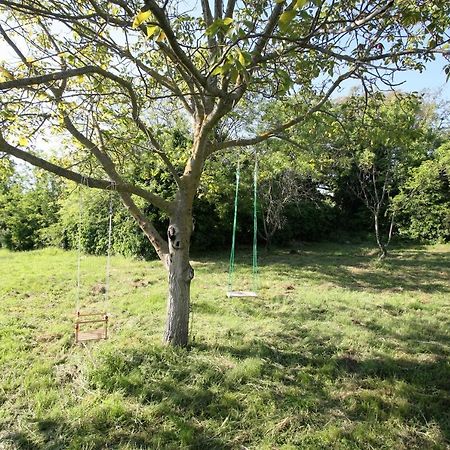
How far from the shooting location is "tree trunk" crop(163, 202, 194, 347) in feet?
14.0

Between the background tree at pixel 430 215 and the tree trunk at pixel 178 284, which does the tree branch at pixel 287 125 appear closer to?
the tree trunk at pixel 178 284

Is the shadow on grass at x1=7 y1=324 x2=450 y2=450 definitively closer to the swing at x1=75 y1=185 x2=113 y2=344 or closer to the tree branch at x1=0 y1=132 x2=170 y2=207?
the swing at x1=75 y1=185 x2=113 y2=344

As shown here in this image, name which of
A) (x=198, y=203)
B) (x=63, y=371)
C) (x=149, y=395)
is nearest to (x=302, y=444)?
(x=149, y=395)

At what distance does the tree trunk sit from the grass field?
0.21 m

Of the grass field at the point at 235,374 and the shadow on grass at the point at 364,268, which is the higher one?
the shadow on grass at the point at 364,268

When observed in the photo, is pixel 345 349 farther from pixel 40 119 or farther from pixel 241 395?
pixel 40 119

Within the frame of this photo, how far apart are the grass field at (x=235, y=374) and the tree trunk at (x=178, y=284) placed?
0.68ft

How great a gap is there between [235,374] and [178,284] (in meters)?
1.14

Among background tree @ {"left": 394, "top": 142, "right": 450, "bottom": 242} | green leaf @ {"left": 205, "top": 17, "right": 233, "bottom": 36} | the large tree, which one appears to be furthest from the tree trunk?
background tree @ {"left": 394, "top": 142, "right": 450, "bottom": 242}

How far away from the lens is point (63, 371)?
153 inches

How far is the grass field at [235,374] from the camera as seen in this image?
292 cm

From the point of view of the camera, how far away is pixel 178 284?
167 inches

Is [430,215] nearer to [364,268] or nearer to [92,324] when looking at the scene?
[364,268]

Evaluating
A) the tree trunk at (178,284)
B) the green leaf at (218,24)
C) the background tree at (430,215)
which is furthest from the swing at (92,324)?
the background tree at (430,215)
